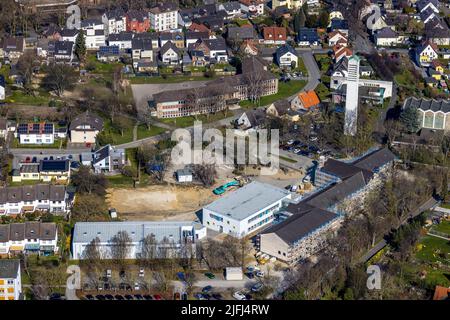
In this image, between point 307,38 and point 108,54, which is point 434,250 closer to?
point 307,38

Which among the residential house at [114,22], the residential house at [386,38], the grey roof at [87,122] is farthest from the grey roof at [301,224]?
the residential house at [114,22]

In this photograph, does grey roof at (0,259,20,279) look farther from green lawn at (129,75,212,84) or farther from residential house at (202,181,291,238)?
green lawn at (129,75,212,84)

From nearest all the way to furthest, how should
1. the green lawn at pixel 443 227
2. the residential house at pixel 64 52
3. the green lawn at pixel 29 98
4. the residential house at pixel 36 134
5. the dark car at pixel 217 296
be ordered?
the dark car at pixel 217 296
the green lawn at pixel 443 227
the residential house at pixel 36 134
the green lawn at pixel 29 98
the residential house at pixel 64 52

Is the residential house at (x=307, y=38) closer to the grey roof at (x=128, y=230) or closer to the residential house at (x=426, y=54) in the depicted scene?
the residential house at (x=426, y=54)

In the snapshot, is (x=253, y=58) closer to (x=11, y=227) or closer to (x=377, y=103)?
(x=377, y=103)

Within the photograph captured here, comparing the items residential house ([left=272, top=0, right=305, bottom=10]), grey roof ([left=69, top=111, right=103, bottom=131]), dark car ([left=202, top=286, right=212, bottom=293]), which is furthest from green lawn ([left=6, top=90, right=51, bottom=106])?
residential house ([left=272, top=0, right=305, bottom=10])

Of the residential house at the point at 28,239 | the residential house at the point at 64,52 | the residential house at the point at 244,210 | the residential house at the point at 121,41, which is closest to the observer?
the residential house at the point at 28,239

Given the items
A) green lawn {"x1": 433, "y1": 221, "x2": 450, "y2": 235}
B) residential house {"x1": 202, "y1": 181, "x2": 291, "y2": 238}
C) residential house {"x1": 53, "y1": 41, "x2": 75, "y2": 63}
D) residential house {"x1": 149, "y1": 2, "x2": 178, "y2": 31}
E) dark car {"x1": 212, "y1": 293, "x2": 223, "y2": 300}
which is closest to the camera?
dark car {"x1": 212, "y1": 293, "x2": 223, "y2": 300}
